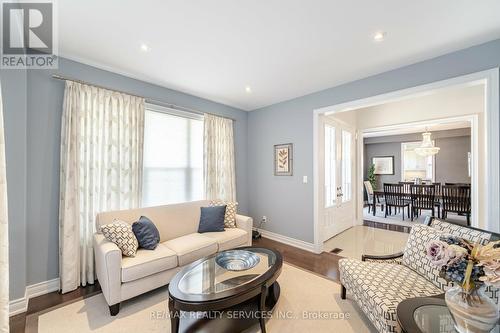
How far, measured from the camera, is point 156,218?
2861 millimetres

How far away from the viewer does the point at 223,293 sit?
1.60 m

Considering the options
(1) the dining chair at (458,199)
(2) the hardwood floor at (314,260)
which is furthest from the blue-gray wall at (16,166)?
(1) the dining chair at (458,199)

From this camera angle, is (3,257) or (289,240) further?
(289,240)

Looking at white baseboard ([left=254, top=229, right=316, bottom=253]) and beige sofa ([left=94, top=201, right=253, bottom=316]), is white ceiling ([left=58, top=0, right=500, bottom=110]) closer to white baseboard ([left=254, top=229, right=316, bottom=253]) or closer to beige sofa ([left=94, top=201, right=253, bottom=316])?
beige sofa ([left=94, top=201, right=253, bottom=316])

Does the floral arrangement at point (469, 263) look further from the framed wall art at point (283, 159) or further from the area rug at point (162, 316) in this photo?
the framed wall art at point (283, 159)

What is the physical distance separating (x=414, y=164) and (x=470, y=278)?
8387 mm

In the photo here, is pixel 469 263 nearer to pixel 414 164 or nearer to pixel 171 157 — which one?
pixel 171 157

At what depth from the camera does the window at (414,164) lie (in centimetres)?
748

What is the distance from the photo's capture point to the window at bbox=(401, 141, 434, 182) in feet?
24.6

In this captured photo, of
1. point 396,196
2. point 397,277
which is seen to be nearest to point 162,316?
point 397,277

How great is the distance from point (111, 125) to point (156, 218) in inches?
53.6

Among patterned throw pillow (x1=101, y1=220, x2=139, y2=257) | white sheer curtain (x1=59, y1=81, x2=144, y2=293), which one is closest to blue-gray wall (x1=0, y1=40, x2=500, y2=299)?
white sheer curtain (x1=59, y1=81, x2=144, y2=293)

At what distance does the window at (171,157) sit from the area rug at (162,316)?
4.47 feet

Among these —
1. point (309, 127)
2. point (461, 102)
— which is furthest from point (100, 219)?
point (461, 102)
